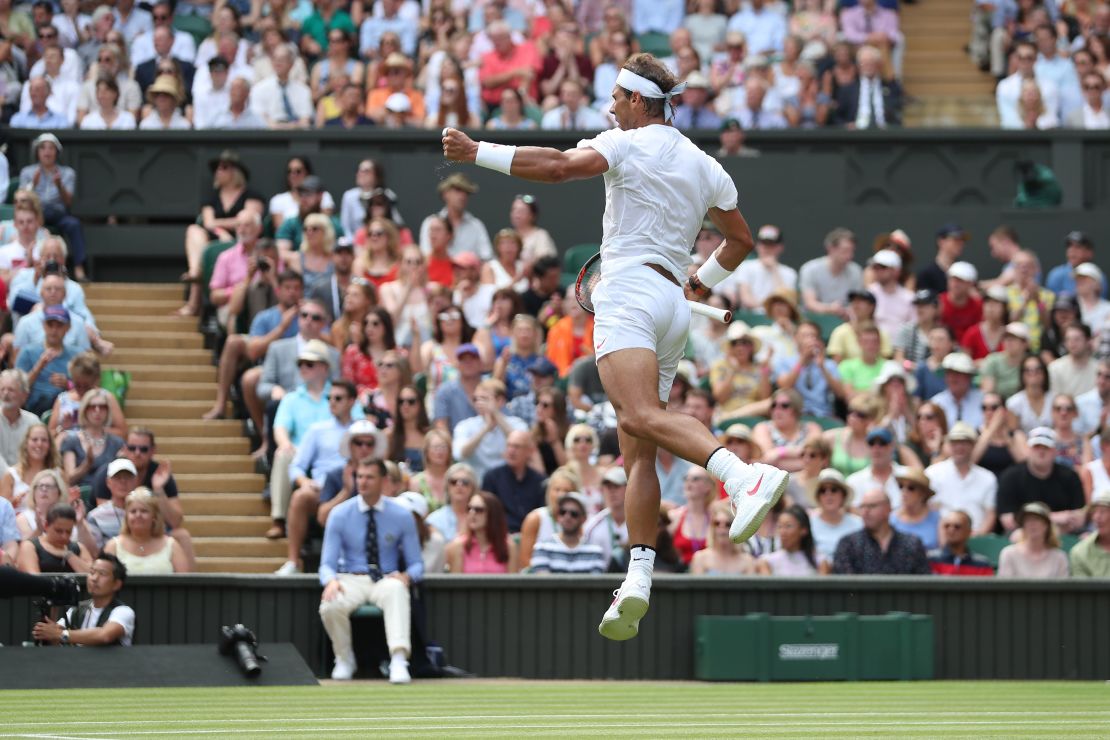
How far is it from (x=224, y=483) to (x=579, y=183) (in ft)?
16.2

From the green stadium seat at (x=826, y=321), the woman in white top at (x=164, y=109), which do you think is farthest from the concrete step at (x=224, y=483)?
the green stadium seat at (x=826, y=321)

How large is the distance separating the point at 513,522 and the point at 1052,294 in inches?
225

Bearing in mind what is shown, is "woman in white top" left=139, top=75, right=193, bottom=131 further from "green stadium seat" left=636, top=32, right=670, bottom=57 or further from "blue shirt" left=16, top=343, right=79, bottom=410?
"green stadium seat" left=636, top=32, right=670, bottom=57

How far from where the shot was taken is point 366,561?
1300 centimetres

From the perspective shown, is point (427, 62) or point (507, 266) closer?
point (507, 266)

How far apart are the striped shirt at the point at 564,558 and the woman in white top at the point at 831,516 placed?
59.6 inches

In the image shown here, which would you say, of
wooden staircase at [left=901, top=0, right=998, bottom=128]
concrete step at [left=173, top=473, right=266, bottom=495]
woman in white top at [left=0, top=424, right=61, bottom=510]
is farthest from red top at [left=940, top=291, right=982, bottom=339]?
woman in white top at [left=0, top=424, right=61, bottom=510]

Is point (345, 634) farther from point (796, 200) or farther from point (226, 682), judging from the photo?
point (796, 200)

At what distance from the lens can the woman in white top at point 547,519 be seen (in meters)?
13.6

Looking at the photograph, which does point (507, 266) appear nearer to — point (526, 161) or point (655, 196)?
point (655, 196)

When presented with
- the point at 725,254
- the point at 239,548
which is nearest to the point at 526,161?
the point at 725,254

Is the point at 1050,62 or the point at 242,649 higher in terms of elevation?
the point at 1050,62

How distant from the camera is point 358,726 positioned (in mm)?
8523

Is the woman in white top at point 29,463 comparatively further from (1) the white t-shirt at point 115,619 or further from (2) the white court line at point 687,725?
(2) the white court line at point 687,725
